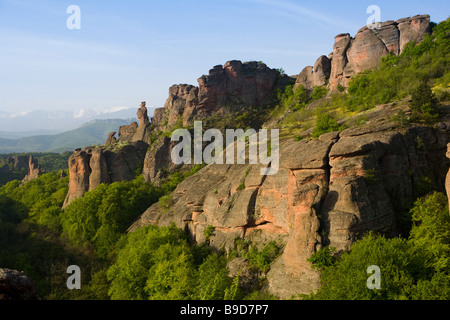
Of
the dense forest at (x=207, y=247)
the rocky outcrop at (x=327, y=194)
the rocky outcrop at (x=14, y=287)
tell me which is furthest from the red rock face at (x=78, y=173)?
the rocky outcrop at (x=14, y=287)

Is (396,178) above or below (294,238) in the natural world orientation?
above

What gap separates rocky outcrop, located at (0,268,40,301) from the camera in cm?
1376

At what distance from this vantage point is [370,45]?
7494cm

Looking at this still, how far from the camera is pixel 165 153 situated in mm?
74062

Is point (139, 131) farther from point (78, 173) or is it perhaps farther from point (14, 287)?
point (14, 287)

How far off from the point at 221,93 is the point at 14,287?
255ft

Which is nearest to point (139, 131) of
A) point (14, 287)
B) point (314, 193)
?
point (314, 193)

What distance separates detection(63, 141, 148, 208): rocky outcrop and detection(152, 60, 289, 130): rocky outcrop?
748 inches

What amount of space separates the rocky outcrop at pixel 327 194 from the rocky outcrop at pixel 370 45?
42303 mm

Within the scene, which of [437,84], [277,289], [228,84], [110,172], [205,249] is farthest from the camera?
[228,84]

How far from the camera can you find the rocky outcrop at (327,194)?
87.9 ft

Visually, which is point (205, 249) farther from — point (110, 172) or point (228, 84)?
point (228, 84)

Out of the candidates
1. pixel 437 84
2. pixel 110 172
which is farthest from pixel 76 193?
pixel 437 84

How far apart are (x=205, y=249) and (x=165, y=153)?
39.2 meters
